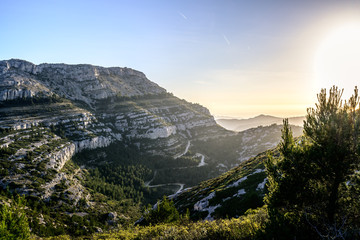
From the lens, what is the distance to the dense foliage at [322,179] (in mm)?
12505

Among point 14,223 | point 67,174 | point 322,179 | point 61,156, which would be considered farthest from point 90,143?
point 322,179

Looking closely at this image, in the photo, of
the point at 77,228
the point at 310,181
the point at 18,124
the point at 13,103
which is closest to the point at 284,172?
the point at 310,181

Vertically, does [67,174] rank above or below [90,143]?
below

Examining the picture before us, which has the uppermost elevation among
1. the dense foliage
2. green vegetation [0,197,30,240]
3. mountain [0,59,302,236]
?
the dense foliage

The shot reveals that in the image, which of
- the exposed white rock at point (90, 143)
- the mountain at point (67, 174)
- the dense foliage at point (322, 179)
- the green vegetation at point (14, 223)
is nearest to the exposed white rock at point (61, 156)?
the mountain at point (67, 174)

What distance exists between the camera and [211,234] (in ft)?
45.5

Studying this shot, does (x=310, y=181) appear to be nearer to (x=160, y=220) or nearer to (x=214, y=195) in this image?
(x=160, y=220)

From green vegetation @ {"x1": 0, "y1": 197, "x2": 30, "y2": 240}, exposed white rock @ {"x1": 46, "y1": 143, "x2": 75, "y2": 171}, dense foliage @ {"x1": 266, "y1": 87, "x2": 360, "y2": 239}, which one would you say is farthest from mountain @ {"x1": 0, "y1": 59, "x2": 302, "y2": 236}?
dense foliage @ {"x1": 266, "y1": 87, "x2": 360, "y2": 239}

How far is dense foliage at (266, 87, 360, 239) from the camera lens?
1251 cm

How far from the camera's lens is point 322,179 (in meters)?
13.8

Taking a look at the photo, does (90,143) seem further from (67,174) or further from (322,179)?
(322,179)

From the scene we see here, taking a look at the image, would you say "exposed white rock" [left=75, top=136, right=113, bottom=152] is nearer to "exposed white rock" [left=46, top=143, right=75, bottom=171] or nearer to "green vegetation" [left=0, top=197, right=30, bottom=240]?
"exposed white rock" [left=46, top=143, right=75, bottom=171]

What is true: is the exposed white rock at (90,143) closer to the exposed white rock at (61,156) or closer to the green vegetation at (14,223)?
the exposed white rock at (61,156)

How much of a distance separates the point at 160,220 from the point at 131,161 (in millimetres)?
171108
